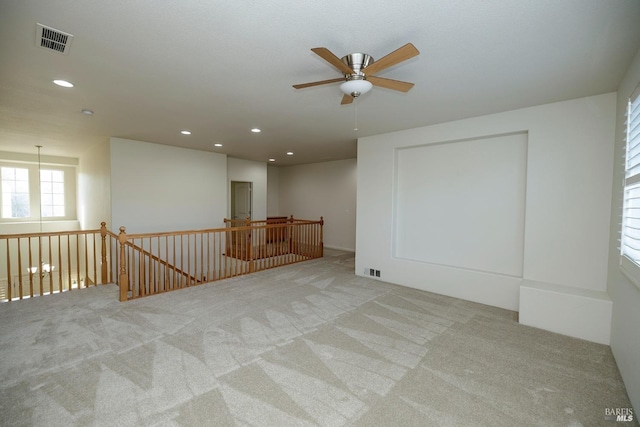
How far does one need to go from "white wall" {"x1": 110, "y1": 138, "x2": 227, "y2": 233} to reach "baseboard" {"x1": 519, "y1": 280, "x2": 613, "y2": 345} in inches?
267

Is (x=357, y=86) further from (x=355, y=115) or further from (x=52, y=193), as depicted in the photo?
(x=52, y=193)

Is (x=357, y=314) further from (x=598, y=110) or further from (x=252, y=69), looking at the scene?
(x=598, y=110)

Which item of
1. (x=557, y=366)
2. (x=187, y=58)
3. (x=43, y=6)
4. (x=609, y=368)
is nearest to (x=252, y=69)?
(x=187, y=58)

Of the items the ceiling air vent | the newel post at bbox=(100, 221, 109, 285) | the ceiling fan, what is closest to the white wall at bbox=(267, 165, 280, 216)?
the newel post at bbox=(100, 221, 109, 285)

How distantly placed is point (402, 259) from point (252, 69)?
12.8 feet

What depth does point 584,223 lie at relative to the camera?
324 centimetres

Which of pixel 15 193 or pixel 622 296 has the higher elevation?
pixel 15 193

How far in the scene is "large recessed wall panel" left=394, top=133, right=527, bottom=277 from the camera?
3.90 metres

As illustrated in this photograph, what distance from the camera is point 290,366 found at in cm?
242

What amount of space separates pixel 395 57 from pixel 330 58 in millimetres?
469

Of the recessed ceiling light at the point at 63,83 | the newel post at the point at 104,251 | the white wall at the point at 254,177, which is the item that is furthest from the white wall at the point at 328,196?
the recessed ceiling light at the point at 63,83

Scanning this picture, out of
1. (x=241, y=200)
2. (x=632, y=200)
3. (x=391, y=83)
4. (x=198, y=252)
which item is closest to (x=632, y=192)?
(x=632, y=200)

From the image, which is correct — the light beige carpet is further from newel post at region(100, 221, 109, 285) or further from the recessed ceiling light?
the recessed ceiling light

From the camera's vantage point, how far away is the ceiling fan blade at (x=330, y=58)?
5.96ft
